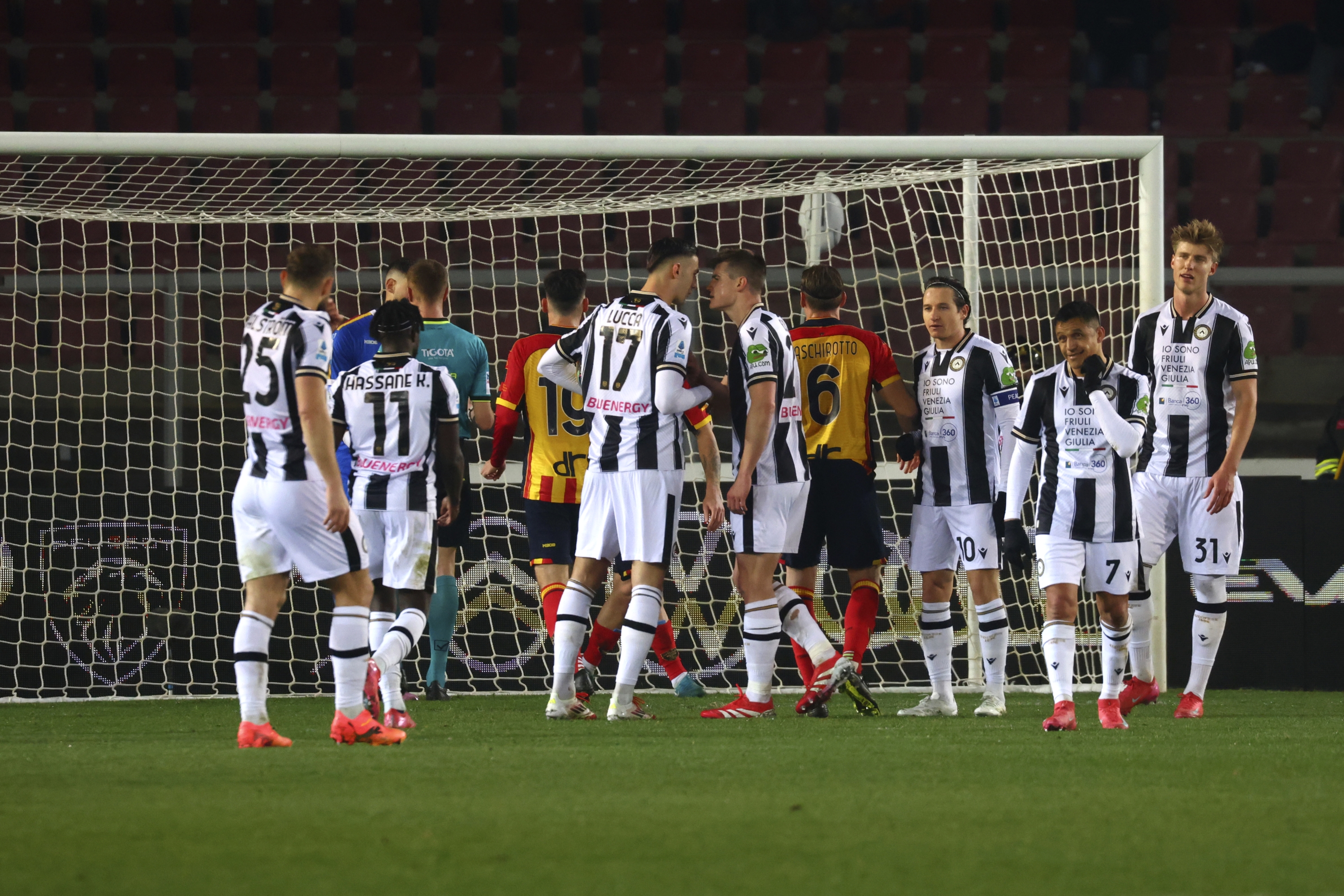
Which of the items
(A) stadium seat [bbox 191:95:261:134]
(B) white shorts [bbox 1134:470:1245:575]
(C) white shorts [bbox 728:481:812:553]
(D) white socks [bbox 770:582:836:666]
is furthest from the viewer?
(A) stadium seat [bbox 191:95:261:134]

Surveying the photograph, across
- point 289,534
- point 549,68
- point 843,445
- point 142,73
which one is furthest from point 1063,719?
point 142,73

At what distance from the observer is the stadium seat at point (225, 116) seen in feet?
43.5

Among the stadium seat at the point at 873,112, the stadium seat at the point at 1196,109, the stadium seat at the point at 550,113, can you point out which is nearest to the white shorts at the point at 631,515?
the stadium seat at the point at 550,113

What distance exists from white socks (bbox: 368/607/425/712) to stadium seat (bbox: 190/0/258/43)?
9616 millimetres

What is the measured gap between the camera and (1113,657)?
19.5 ft

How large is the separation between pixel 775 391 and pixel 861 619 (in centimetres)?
119

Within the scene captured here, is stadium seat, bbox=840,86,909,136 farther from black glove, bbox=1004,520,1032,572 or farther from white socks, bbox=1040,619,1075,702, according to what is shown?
white socks, bbox=1040,619,1075,702

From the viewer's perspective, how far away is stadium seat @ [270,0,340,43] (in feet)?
46.3

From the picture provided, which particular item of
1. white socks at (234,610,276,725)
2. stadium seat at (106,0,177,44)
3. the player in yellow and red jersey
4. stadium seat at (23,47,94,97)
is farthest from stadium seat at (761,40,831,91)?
white socks at (234,610,276,725)

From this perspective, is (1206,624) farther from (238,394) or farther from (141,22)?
(141,22)

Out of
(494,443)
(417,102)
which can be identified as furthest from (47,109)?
(494,443)

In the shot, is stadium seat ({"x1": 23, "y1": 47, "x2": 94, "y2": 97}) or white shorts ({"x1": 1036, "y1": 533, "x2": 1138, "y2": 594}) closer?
white shorts ({"x1": 1036, "y1": 533, "x2": 1138, "y2": 594})

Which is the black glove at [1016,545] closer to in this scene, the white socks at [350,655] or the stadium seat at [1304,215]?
the white socks at [350,655]

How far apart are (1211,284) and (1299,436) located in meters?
1.45
